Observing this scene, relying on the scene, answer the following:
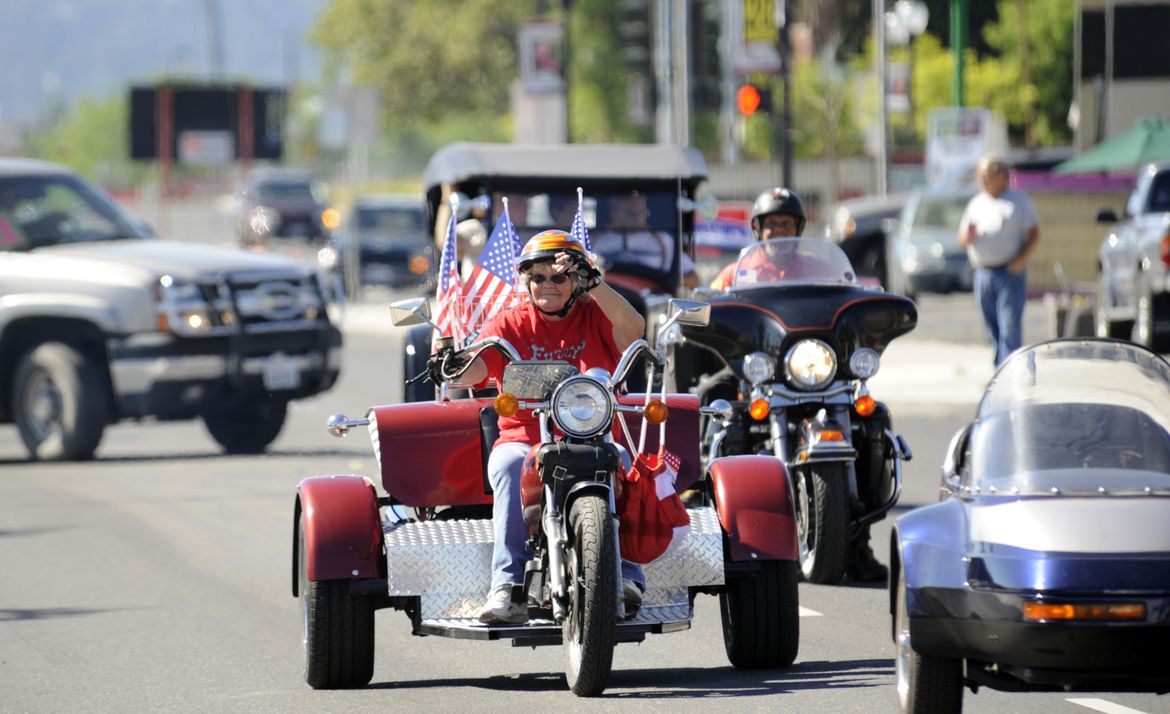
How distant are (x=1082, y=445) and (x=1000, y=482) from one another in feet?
1.07

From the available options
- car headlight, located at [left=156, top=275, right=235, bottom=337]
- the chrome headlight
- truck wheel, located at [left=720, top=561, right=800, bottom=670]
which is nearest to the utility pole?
car headlight, located at [left=156, top=275, right=235, bottom=337]

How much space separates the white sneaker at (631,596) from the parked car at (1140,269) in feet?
50.3

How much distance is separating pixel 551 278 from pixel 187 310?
380 inches

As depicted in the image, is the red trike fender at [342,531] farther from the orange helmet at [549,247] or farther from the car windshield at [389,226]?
the car windshield at [389,226]

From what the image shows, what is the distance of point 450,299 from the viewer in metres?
10.4

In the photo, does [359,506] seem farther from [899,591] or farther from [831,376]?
[831,376]

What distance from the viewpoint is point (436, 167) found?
17.5 meters

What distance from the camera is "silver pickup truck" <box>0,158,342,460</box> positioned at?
18109 mm

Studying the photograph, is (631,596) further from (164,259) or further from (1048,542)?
(164,259)

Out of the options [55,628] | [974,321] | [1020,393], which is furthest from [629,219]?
[974,321]

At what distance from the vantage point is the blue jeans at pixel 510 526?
28.0 ft

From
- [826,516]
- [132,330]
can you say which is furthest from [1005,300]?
[826,516]

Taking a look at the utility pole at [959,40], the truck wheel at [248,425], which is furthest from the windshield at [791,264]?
the utility pole at [959,40]

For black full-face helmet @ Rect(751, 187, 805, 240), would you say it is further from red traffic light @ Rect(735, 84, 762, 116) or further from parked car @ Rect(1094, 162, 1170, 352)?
red traffic light @ Rect(735, 84, 762, 116)
